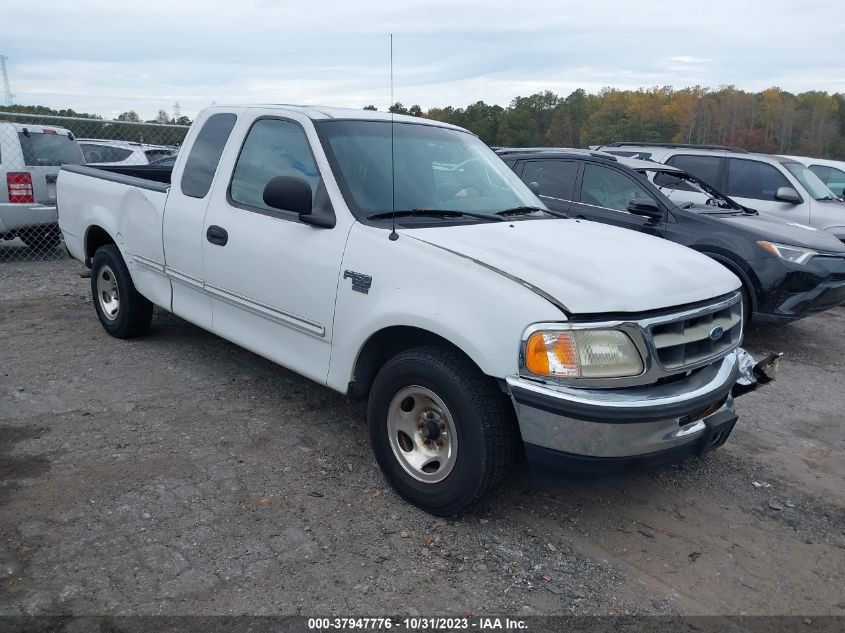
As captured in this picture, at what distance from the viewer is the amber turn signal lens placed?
116 inches

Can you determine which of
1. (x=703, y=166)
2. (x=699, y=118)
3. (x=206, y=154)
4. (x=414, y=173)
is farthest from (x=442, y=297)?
(x=699, y=118)

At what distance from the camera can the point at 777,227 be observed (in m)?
7.11

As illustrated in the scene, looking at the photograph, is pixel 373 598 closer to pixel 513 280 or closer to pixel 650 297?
pixel 513 280

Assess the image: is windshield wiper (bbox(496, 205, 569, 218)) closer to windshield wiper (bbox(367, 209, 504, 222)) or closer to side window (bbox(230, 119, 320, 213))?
windshield wiper (bbox(367, 209, 504, 222))

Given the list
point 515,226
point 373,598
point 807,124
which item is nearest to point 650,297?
point 515,226

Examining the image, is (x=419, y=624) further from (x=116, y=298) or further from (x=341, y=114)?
(x=116, y=298)

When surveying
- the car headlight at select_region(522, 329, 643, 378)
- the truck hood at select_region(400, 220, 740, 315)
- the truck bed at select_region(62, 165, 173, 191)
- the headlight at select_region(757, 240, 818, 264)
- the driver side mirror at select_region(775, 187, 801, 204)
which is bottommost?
the headlight at select_region(757, 240, 818, 264)

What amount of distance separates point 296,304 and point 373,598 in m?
1.73

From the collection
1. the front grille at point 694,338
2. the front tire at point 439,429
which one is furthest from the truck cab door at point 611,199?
the front tire at point 439,429

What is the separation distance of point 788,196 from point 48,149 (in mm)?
10362

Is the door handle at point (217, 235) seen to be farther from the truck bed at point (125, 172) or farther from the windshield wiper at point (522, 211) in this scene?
the windshield wiper at point (522, 211)

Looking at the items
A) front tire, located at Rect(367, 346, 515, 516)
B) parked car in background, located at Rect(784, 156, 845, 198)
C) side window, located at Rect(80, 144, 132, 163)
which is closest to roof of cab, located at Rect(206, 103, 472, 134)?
front tire, located at Rect(367, 346, 515, 516)

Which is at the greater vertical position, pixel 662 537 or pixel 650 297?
pixel 650 297

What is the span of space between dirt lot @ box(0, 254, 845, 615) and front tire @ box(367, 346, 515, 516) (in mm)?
214
